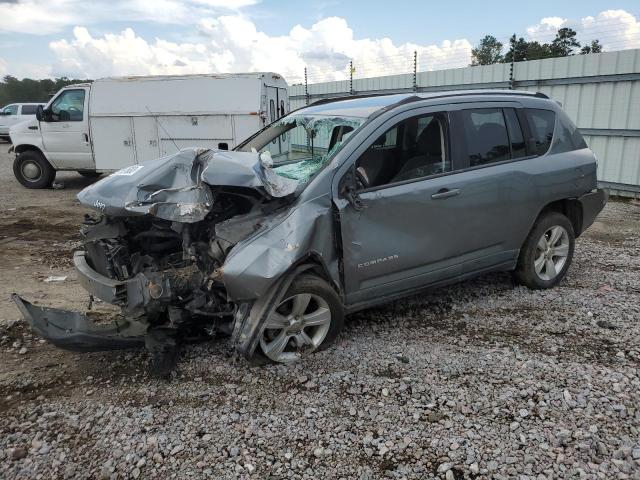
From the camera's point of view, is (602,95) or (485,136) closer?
(485,136)

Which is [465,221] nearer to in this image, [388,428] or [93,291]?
[388,428]

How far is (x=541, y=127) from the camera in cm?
480

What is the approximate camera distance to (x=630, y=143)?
938cm

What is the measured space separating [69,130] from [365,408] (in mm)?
10655

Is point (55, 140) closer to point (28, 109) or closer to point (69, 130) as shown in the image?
point (69, 130)

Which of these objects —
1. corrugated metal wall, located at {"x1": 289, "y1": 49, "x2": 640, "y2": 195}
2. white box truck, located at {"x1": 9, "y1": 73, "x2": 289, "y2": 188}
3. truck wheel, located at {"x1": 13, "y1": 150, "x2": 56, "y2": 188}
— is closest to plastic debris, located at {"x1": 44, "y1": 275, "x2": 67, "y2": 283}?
white box truck, located at {"x1": 9, "y1": 73, "x2": 289, "y2": 188}

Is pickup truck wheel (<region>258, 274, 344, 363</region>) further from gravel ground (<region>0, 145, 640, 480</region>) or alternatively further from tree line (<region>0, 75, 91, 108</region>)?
tree line (<region>0, 75, 91, 108</region>)

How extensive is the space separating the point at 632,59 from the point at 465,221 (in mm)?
7238

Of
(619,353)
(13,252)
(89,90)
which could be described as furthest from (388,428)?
(89,90)

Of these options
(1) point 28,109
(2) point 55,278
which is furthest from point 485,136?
(1) point 28,109

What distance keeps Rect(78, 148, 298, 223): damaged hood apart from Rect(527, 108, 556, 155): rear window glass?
2.57m

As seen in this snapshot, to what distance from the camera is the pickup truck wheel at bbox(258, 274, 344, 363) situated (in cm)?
350

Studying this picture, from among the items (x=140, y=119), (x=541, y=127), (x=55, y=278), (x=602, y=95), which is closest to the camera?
(x=541, y=127)

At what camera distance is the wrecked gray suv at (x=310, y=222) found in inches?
132
